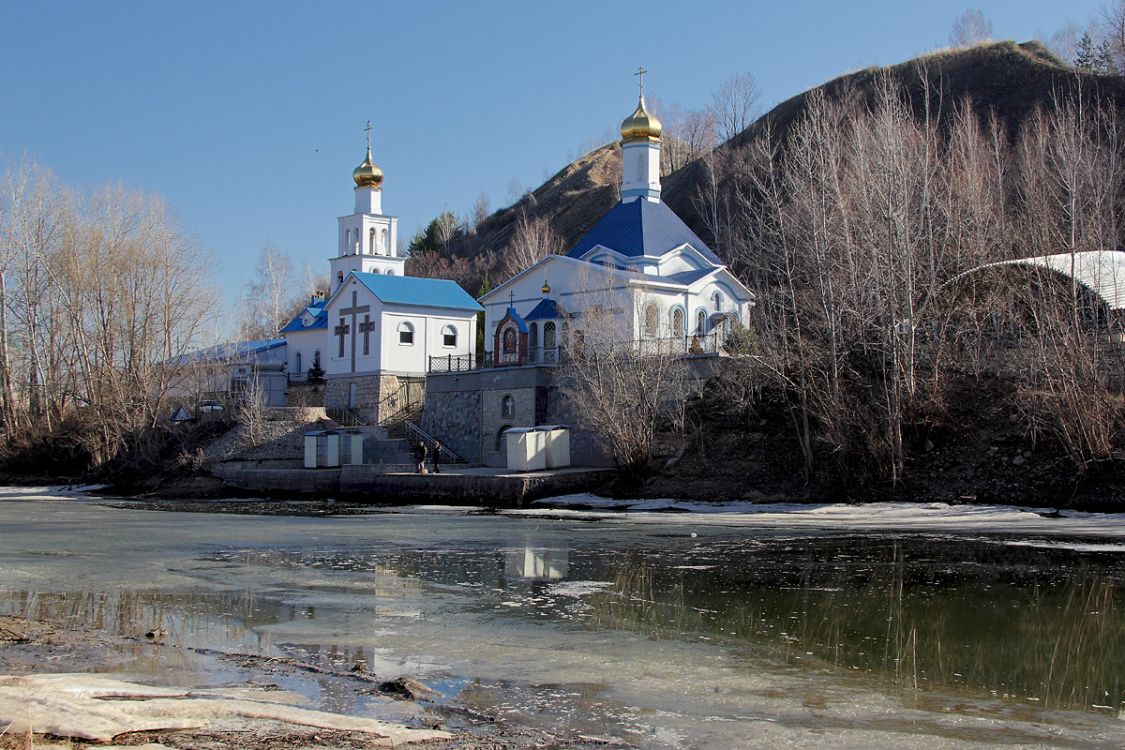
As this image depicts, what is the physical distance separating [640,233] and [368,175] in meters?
25.5

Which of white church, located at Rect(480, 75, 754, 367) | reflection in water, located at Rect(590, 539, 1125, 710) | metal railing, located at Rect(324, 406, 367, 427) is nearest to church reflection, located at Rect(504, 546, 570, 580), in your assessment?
reflection in water, located at Rect(590, 539, 1125, 710)

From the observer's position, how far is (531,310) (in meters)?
43.0

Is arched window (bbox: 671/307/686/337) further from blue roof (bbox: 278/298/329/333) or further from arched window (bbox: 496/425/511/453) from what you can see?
blue roof (bbox: 278/298/329/333)

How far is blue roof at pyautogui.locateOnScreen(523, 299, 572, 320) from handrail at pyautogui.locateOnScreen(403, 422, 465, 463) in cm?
595

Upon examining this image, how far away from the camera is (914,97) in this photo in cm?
7869

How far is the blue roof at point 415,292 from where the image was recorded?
49125mm

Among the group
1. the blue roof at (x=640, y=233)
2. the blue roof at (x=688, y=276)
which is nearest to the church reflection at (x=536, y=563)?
the blue roof at (x=688, y=276)

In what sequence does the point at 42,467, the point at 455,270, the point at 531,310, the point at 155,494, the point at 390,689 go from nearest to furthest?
1. the point at 390,689
2. the point at 155,494
3. the point at 531,310
4. the point at 42,467
5. the point at 455,270

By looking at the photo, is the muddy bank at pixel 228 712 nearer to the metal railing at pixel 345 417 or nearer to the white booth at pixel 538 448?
the white booth at pixel 538 448

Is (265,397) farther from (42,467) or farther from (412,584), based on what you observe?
(412,584)

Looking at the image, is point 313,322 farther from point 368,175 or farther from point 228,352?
point 368,175

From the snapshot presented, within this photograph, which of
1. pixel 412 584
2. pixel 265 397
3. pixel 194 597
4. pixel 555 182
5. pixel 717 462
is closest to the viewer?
pixel 194 597

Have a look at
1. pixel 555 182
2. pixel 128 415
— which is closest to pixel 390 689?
pixel 128 415

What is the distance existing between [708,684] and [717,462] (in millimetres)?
21608
